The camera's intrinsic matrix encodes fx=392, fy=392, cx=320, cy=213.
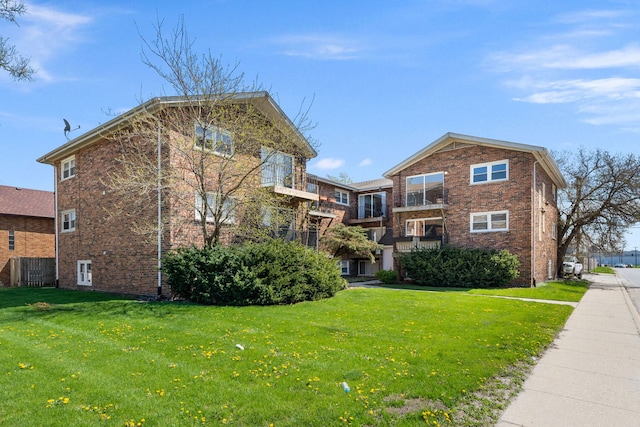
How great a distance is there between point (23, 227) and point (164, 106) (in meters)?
17.4

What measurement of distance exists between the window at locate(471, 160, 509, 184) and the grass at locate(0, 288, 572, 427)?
11.5 m

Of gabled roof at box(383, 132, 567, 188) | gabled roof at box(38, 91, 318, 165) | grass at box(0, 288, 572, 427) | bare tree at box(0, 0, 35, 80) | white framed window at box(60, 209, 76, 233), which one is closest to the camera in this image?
grass at box(0, 288, 572, 427)

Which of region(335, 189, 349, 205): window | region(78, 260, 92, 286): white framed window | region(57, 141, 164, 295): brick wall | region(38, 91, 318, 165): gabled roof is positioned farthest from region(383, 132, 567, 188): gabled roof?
region(78, 260, 92, 286): white framed window

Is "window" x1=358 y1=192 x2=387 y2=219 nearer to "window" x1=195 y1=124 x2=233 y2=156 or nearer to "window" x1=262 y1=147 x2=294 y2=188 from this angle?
"window" x1=262 y1=147 x2=294 y2=188

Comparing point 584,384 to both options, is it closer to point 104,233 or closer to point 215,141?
point 215,141

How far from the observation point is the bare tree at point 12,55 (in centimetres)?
801

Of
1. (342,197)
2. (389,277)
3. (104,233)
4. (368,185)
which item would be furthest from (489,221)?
(104,233)

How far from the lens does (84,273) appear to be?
57.2 feet

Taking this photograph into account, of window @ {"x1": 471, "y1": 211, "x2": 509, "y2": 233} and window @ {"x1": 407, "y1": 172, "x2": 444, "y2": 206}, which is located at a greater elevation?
window @ {"x1": 407, "y1": 172, "x2": 444, "y2": 206}

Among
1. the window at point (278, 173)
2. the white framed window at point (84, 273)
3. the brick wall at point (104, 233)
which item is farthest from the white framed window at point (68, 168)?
the window at point (278, 173)

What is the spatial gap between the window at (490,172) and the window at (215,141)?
1426 cm

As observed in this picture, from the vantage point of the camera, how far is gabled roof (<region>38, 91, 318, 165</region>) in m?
12.9

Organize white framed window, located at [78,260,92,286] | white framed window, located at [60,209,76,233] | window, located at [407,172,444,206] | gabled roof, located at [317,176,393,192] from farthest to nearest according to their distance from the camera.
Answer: gabled roof, located at [317,176,393,192] → window, located at [407,172,444,206] → white framed window, located at [60,209,76,233] → white framed window, located at [78,260,92,286]

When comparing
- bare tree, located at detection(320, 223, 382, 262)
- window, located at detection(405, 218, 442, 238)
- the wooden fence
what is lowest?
the wooden fence
